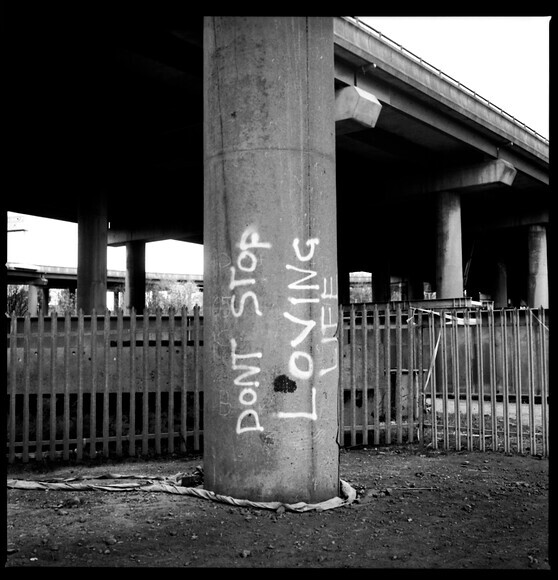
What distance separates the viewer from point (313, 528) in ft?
18.0

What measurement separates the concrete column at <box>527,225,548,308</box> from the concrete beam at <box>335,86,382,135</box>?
20819 millimetres

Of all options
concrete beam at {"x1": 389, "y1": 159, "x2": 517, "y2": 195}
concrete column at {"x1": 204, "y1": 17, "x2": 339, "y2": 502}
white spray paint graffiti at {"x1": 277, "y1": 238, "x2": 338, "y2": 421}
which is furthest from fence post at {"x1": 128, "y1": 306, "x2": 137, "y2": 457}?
concrete beam at {"x1": 389, "y1": 159, "x2": 517, "y2": 195}

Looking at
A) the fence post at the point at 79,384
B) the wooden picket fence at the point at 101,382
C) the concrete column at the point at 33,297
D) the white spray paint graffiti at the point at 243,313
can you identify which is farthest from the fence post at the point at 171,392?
the concrete column at the point at 33,297

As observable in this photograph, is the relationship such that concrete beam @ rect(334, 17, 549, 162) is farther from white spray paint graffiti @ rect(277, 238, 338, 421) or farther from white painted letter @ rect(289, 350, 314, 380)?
white painted letter @ rect(289, 350, 314, 380)

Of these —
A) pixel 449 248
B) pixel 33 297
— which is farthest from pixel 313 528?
pixel 33 297

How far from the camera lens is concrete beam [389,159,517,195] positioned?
2617 cm

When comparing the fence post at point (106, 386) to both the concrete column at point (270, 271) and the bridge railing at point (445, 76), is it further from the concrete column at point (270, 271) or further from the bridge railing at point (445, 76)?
the bridge railing at point (445, 76)

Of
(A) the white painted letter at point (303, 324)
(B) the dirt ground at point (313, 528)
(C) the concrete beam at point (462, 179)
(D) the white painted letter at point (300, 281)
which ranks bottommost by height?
(B) the dirt ground at point (313, 528)

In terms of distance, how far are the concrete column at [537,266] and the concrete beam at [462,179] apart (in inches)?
454

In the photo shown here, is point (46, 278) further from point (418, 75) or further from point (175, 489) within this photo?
point (175, 489)

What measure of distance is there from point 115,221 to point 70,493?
32.2 metres

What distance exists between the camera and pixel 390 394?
9547 millimetres

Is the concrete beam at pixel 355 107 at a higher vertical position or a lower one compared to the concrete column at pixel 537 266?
higher

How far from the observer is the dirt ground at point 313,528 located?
4.73m
